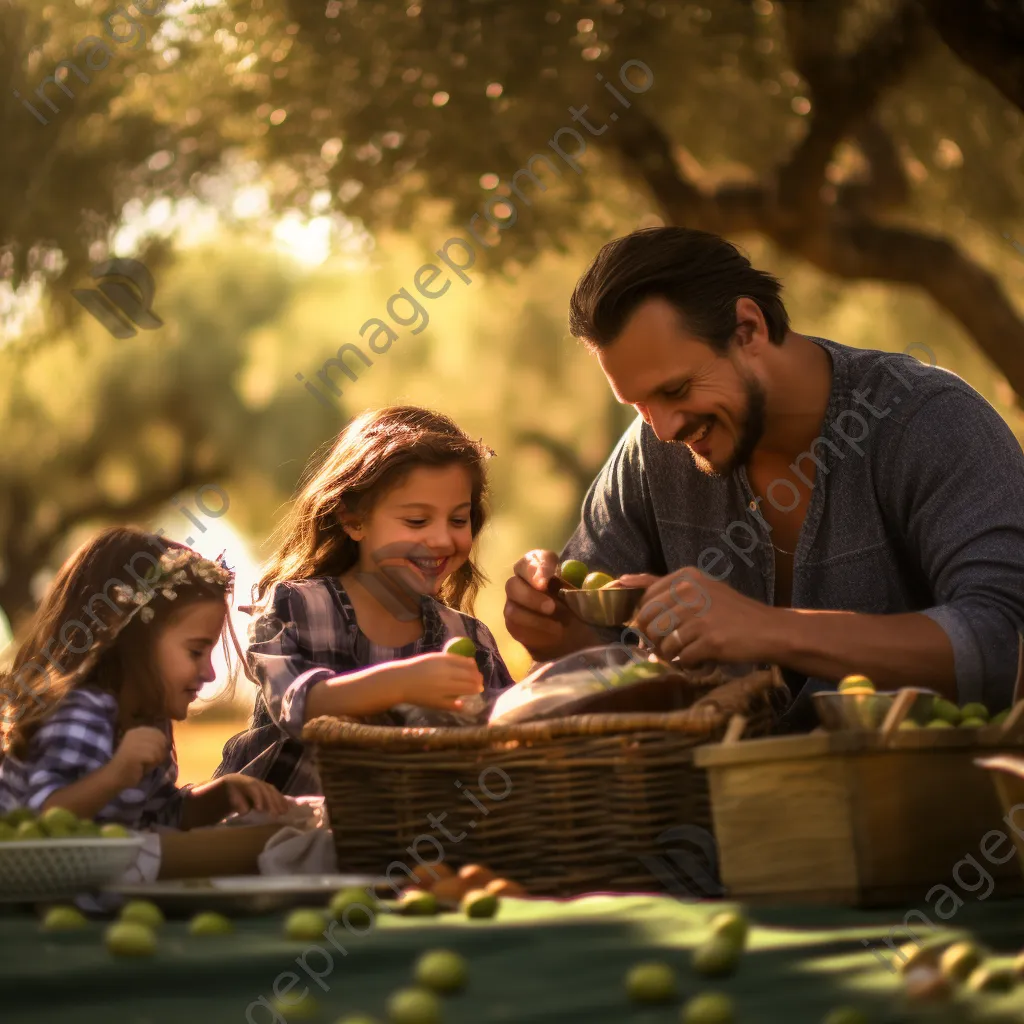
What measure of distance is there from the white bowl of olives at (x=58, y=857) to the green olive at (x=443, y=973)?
2.92 feet

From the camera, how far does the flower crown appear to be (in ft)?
12.0

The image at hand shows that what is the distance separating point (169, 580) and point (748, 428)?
1670 mm

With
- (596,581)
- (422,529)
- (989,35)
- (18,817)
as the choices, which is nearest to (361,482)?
(422,529)

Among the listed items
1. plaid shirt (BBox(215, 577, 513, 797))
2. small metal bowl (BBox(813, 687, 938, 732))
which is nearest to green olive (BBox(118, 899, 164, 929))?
plaid shirt (BBox(215, 577, 513, 797))

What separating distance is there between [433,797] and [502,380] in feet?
65.1

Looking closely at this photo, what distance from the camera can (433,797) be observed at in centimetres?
299

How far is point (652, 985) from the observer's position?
1906 mm

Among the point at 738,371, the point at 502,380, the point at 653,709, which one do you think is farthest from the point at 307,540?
the point at 502,380

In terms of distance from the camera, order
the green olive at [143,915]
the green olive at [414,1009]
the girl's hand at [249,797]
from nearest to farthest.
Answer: the green olive at [414,1009] → the green olive at [143,915] → the girl's hand at [249,797]

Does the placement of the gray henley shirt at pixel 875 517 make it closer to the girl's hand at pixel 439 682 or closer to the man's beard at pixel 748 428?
the man's beard at pixel 748 428

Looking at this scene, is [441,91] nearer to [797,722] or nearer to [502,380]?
[797,722]

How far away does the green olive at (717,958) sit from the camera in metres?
2.04

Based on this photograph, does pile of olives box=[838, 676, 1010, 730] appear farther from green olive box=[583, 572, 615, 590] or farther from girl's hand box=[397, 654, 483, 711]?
green olive box=[583, 572, 615, 590]

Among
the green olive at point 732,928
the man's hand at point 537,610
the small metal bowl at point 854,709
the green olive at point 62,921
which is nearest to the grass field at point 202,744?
the man's hand at point 537,610
